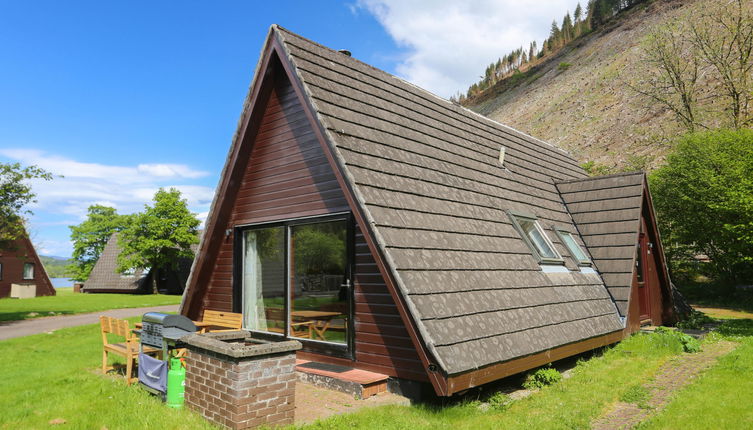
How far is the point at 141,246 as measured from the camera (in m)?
41.6

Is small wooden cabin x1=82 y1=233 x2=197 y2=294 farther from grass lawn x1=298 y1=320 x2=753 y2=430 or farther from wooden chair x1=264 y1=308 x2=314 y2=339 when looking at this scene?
grass lawn x1=298 y1=320 x2=753 y2=430

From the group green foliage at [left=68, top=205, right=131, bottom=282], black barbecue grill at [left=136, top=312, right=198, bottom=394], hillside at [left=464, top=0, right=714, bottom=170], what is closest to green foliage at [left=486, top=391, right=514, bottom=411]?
black barbecue grill at [left=136, top=312, right=198, bottom=394]

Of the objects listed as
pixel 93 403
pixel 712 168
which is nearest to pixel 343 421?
pixel 93 403

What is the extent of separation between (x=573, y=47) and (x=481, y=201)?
78845 millimetres

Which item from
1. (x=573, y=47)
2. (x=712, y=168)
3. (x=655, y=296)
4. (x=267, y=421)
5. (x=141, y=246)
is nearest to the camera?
(x=267, y=421)

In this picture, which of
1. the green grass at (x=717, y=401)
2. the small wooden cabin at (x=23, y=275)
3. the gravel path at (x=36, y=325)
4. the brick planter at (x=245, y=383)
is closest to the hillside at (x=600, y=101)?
the green grass at (x=717, y=401)

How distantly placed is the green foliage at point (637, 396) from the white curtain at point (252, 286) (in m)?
6.21

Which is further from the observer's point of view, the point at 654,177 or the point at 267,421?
the point at 654,177

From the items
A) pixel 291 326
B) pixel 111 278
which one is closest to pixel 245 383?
pixel 291 326

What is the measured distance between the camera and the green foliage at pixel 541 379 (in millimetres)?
6863

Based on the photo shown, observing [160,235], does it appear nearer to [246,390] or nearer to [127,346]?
[127,346]

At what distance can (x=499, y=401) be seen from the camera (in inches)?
240

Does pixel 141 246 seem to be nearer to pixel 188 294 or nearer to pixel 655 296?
pixel 188 294

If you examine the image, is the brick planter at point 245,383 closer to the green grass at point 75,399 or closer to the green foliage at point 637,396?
the green grass at point 75,399
